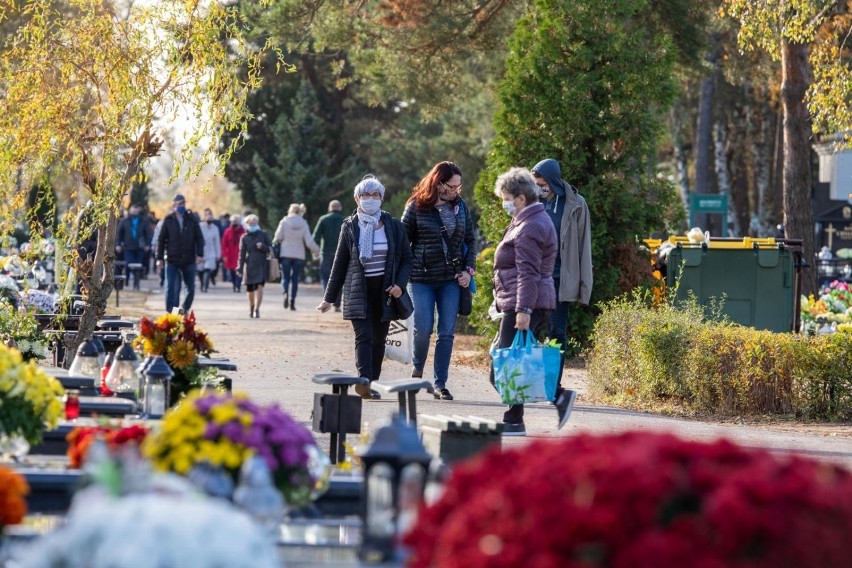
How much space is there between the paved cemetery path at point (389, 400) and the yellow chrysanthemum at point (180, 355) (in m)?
1.18

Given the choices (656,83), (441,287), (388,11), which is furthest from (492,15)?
(441,287)

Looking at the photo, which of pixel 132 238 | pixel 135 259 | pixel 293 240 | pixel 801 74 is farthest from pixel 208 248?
pixel 801 74

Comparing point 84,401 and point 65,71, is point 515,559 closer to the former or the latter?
point 84,401

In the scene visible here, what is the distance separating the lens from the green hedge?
1252 cm

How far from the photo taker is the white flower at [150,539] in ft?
11.3

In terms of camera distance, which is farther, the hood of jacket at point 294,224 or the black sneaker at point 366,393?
the hood of jacket at point 294,224

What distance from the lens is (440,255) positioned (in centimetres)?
1313

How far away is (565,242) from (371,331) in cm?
170

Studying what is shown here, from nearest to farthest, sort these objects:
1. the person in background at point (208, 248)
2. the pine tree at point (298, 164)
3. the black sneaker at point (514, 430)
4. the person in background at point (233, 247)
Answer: the black sneaker at point (514, 430) → the person in background at point (208, 248) → the person in background at point (233, 247) → the pine tree at point (298, 164)

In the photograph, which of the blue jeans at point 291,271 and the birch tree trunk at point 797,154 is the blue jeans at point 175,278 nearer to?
the blue jeans at point 291,271

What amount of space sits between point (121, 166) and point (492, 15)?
1304 cm

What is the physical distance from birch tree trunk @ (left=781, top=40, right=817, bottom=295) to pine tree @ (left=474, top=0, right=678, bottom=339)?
471 centimetres

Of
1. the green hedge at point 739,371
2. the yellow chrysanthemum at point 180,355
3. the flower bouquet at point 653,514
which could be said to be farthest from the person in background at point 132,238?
the flower bouquet at point 653,514

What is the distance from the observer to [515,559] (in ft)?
10.8
